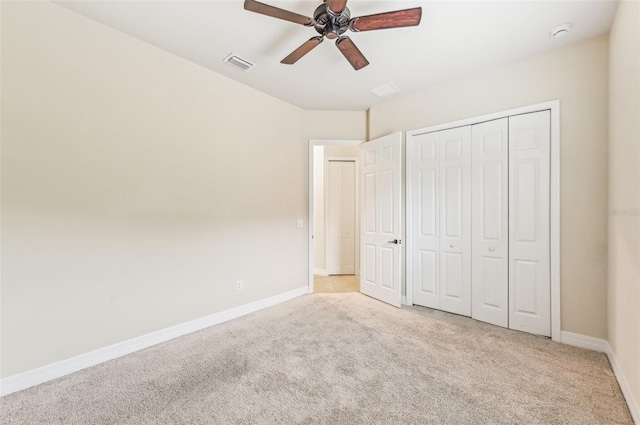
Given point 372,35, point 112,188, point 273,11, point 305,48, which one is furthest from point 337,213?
point 273,11

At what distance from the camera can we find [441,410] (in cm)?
160

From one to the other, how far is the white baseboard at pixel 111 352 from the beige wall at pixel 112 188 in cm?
5

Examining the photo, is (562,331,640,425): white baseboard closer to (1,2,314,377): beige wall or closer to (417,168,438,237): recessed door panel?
(417,168,438,237): recessed door panel

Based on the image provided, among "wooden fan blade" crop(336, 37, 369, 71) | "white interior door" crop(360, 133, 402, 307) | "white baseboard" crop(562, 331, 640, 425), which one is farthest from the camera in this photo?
"white interior door" crop(360, 133, 402, 307)

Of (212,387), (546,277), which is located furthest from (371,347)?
(546,277)

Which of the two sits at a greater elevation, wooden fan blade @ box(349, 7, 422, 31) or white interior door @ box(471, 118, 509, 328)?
wooden fan blade @ box(349, 7, 422, 31)

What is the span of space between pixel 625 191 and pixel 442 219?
154cm

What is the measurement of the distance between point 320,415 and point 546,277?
247 centimetres

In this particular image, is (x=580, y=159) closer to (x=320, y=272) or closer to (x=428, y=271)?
(x=428, y=271)

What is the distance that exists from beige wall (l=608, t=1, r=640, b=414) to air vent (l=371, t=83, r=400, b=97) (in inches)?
72.9

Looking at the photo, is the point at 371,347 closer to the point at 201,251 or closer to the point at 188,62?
the point at 201,251

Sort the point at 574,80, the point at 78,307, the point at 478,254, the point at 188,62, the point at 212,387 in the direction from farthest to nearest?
1. the point at 478,254
2. the point at 188,62
3. the point at 574,80
4. the point at 78,307
5. the point at 212,387

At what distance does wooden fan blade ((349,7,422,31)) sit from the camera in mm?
1660

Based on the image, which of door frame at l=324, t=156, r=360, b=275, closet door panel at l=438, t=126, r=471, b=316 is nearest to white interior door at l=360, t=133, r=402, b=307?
closet door panel at l=438, t=126, r=471, b=316
